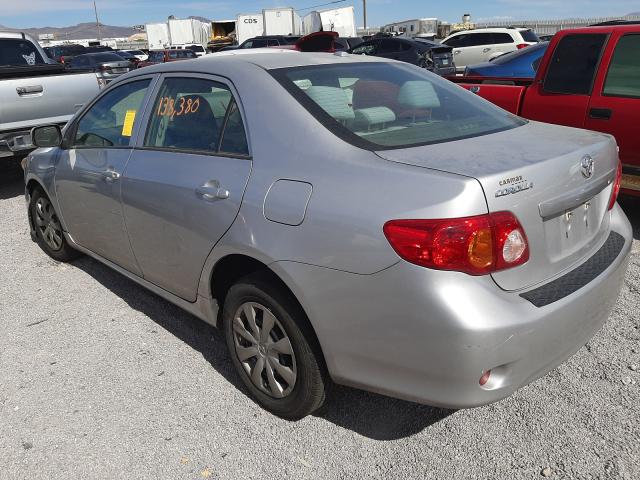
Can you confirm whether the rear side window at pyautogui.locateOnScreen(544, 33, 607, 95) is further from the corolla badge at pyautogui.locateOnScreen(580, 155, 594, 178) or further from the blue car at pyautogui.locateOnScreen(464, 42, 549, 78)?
the blue car at pyautogui.locateOnScreen(464, 42, 549, 78)

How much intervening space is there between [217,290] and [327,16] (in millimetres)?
32520

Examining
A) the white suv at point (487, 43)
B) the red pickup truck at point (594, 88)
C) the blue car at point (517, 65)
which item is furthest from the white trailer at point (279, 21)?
the red pickup truck at point (594, 88)

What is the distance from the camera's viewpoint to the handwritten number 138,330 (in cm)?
314

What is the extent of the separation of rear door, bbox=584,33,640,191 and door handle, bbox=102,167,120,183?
12.6ft

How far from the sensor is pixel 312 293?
2320 millimetres

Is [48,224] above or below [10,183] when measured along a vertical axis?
above

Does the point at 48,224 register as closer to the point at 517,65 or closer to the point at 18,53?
the point at 18,53

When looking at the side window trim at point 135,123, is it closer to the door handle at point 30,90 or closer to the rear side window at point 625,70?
the door handle at point 30,90

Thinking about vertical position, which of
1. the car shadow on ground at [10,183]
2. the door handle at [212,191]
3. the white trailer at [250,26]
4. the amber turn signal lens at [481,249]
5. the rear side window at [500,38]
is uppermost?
the white trailer at [250,26]

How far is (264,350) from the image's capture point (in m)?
2.75

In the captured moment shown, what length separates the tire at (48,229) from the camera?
4.74 meters

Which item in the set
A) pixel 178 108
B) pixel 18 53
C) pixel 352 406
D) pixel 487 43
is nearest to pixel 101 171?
pixel 178 108

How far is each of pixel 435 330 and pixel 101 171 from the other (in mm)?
2531

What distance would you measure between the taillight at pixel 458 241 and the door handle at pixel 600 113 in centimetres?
332
